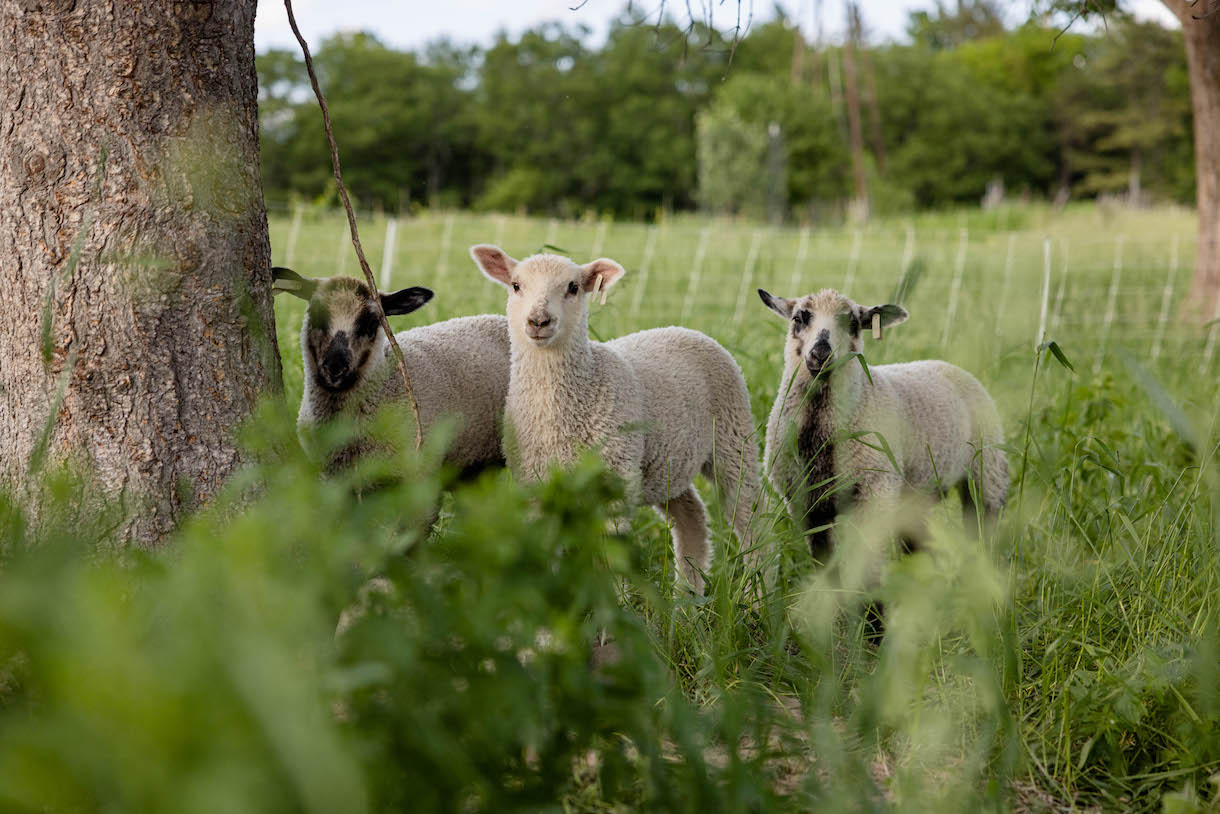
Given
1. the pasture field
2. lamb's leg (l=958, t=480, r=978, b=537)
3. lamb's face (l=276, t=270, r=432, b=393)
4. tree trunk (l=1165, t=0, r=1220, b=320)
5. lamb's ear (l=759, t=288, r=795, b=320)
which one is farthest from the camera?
tree trunk (l=1165, t=0, r=1220, b=320)

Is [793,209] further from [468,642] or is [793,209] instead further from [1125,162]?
[468,642]

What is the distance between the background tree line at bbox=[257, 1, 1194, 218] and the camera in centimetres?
4731

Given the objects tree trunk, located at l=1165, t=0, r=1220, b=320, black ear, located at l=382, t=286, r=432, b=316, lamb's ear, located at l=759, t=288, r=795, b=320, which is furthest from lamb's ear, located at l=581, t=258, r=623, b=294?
tree trunk, located at l=1165, t=0, r=1220, b=320

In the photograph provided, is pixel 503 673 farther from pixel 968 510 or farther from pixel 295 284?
pixel 968 510

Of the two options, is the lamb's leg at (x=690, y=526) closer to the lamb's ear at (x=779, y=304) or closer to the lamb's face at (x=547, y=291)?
the lamb's ear at (x=779, y=304)

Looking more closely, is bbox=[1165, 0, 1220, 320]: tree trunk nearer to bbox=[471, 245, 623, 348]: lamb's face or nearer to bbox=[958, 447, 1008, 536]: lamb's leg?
bbox=[958, 447, 1008, 536]: lamb's leg

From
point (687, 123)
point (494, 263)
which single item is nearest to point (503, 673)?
point (494, 263)

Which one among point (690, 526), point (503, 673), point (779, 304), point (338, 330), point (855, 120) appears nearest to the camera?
point (503, 673)

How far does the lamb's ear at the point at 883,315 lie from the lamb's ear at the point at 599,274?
1023mm

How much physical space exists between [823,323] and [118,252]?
2.44m

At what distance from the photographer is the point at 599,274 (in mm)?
3562

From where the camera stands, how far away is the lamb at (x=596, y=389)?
3.31 metres

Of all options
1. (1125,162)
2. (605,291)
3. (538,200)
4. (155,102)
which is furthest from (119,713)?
(1125,162)

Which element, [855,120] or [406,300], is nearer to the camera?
[406,300]
